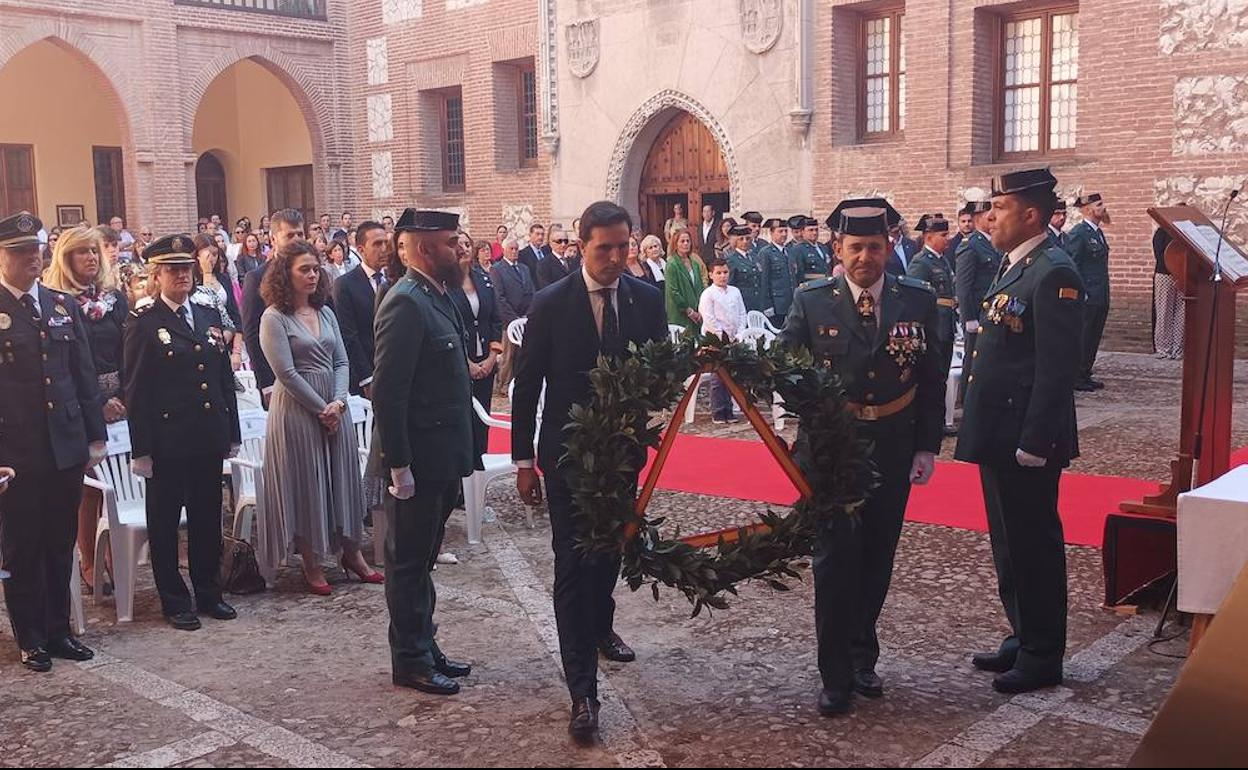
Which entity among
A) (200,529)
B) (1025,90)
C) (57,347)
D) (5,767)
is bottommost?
(5,767)

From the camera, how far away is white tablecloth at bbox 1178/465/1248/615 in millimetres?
4203

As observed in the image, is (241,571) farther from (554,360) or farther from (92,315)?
(554,360)

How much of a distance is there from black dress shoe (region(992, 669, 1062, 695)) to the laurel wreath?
814 millimetres

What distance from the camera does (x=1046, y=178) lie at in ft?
14.0

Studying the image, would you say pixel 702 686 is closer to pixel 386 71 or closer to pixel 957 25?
pixel 957 25

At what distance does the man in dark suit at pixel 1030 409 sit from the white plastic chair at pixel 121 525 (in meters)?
3.63

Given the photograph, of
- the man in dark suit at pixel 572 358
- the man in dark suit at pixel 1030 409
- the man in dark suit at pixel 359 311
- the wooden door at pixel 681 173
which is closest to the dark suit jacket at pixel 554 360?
the man in dark suit at pixel 572 358

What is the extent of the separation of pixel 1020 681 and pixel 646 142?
14456mm

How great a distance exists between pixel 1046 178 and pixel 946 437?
17.3ft

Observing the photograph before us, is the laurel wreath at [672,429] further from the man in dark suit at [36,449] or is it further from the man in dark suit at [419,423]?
the man in dark suit at [36,449]

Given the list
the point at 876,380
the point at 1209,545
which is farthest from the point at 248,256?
the point at 1209,545

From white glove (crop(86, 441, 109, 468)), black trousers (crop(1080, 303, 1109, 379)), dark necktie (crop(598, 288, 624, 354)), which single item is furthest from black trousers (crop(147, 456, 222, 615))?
black trousers (crop(1080, 303, 1109, 379))

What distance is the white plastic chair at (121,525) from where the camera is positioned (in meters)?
5.34

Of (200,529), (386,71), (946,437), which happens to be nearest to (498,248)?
(386,71)
